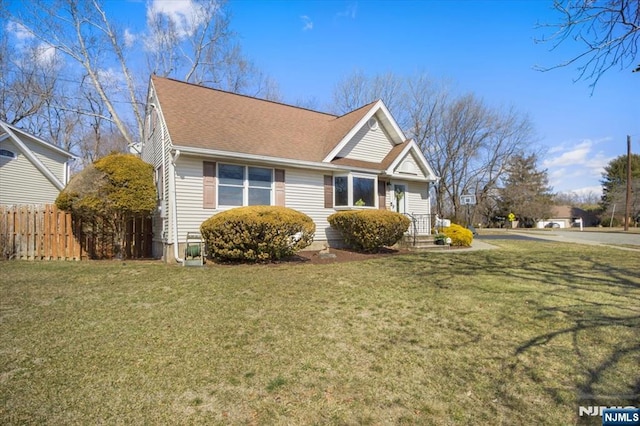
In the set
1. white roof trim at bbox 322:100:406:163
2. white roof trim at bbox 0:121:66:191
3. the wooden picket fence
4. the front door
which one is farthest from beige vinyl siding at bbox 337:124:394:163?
white roof trim at bbox 0:121:66:191

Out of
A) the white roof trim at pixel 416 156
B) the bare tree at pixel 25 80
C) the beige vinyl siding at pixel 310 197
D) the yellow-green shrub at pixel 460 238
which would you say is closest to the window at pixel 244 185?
the beige vinyl siding at pixel 310 197

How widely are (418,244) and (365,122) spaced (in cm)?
590

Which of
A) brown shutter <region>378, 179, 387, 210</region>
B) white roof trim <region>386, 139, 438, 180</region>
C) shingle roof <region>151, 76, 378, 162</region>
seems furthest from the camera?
brown shutter <region>378, 179, 387, 210</region>

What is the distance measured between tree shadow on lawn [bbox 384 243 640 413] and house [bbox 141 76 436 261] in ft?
18.3

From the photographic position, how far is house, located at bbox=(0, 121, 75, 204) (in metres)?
15.8

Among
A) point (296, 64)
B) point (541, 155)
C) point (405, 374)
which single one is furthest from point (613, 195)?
point (405, 374)

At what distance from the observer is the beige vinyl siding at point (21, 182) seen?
52.0ft

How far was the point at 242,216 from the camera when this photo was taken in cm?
895

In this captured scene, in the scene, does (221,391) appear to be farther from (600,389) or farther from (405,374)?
(600,389)

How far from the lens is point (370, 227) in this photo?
1135 centimetres

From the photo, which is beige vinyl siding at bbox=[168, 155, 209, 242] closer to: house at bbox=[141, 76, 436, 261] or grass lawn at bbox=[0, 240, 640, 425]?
house at bbox=[141, 76, 436, 261]

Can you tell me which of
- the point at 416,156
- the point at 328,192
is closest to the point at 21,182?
the point at 328,192

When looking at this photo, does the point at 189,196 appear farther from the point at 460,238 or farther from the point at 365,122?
the point at 460,238

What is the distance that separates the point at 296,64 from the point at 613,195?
52875 mm
